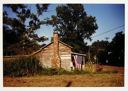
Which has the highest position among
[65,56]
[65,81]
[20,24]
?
[20,24]

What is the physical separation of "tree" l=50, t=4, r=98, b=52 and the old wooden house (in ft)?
0.20

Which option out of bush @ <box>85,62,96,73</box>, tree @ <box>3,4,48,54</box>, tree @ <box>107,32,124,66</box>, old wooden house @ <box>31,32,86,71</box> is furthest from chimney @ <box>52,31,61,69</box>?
tree @ <box>107,32,124,66</box>

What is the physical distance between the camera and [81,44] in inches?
124

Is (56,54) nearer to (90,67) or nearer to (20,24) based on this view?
(90,67)

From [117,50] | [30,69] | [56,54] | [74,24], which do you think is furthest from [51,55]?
[117,50]

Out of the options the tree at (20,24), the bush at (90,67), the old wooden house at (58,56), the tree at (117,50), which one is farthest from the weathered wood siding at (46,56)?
the tree at (117,50)

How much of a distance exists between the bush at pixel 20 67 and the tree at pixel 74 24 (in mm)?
411

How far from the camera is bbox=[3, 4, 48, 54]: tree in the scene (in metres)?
3.11

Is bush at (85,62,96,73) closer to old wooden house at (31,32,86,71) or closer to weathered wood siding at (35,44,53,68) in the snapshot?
old wooden house at (31,32,86,71)

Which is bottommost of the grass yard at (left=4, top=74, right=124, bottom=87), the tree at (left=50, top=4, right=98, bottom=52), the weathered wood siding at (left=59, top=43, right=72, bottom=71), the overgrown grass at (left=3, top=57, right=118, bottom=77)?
the grass yard at (left=4, top=74, right=124, bottom=87)

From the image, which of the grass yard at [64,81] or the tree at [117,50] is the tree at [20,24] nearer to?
the grass yard at [64,81]

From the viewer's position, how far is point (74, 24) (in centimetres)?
316

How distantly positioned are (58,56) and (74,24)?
377 millimetres

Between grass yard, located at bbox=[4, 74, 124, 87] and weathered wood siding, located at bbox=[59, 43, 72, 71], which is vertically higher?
weathered wood siding, located at bbox=[59, 43, 72, 71]
